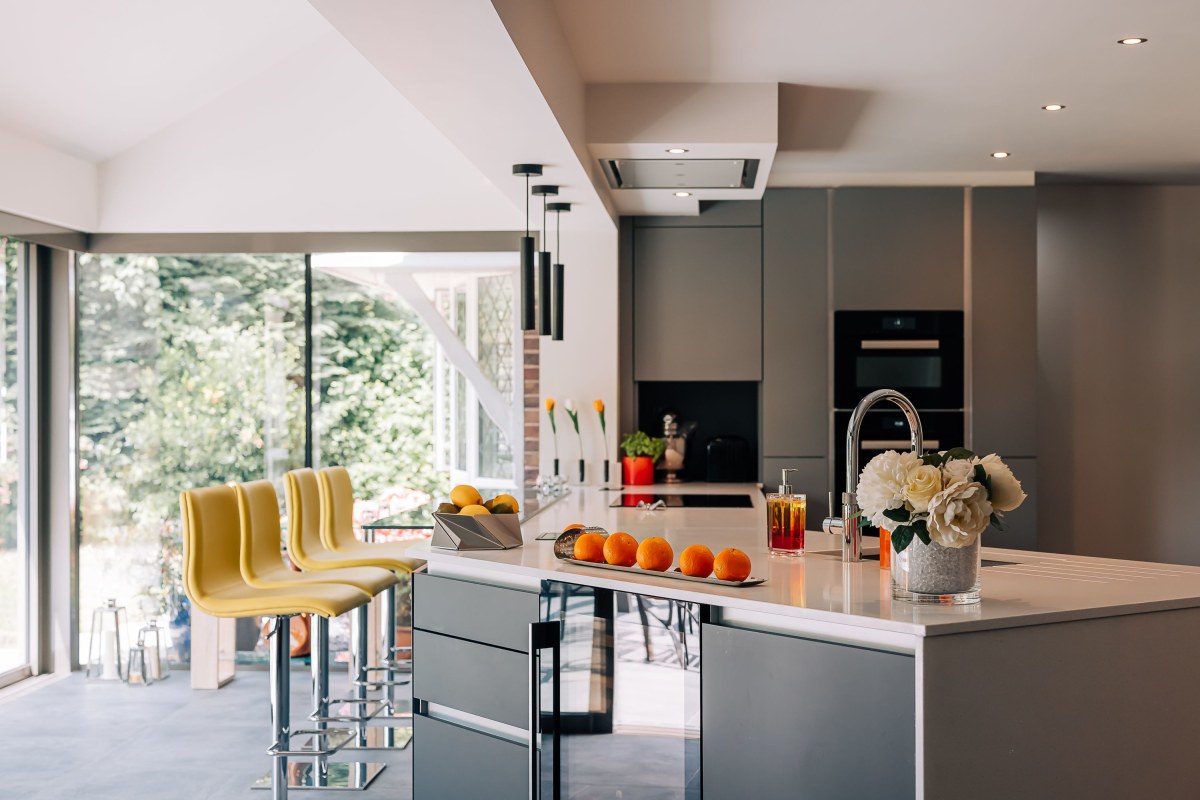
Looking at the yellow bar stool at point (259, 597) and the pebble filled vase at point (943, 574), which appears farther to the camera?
the yellow bar stool at point (259, 597)

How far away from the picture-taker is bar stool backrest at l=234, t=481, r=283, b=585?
377 centimetres

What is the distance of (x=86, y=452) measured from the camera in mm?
5523

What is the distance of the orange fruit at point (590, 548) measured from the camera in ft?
8.73

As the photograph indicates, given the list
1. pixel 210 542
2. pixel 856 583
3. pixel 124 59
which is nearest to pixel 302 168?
pixel 124 59

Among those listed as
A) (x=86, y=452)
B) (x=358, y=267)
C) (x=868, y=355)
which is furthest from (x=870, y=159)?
(x=86, y=452)

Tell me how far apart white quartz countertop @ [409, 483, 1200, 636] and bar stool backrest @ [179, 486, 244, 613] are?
83cm

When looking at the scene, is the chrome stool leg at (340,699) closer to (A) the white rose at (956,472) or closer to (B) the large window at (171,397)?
(B) the large window at (171,397)

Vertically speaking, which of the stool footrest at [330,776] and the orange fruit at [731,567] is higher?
the orange fruit at [731,567]

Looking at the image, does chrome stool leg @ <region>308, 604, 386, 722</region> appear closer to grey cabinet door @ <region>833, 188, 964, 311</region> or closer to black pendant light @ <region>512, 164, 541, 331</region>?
black pendant light @ <region>512, 164, 541, 331</region>

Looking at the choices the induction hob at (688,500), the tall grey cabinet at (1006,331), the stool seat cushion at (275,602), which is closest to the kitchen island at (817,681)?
the stool seat cushion at (275,602)

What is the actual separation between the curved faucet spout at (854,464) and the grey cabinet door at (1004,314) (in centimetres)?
295

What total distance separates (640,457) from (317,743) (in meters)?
Result: 2.05

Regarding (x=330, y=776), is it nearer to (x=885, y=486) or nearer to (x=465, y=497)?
(x=465, y=497)

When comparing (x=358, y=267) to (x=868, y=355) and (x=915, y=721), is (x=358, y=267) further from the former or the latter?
(x=915, y=721)
